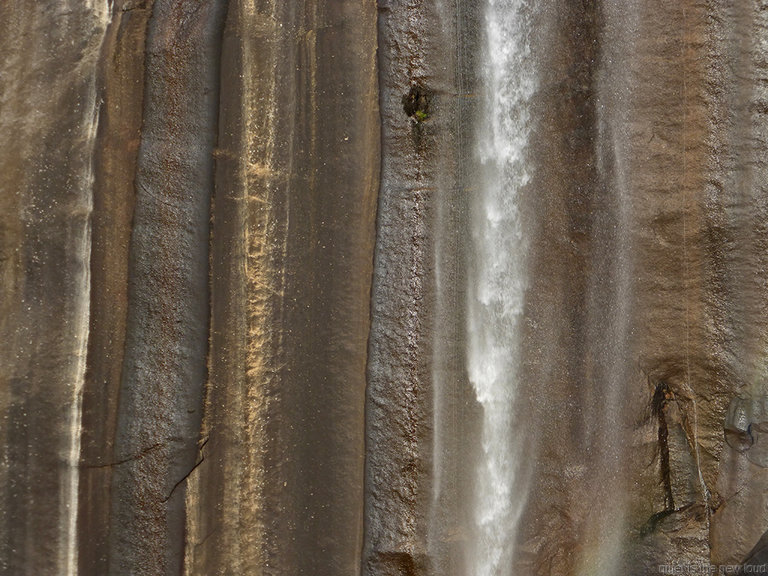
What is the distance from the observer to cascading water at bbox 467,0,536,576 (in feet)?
12.5

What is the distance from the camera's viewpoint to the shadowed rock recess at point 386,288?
141 inches

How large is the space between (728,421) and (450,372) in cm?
156

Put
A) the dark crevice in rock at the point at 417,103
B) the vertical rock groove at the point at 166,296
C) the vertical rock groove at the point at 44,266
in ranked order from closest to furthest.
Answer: the vertical rock groove at the point at 44,266 → the vertical rock groove at the point at 166,296 → the dark crevice in rock at the point at 417,103

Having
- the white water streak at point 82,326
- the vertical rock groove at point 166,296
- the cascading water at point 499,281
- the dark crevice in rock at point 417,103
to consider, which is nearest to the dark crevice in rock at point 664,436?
the cascading water at point 499,281

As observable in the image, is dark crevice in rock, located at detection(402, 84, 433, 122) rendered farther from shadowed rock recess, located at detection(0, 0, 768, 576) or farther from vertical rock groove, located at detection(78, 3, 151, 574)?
vertical rock groove, located at detection(78, 3, 151, 574)

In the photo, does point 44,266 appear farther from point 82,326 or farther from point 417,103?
point 417,103

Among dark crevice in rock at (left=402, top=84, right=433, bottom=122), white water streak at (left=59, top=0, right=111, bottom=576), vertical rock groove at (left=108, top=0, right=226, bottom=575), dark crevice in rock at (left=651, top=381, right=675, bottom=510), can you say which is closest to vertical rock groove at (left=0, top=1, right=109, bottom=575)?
white water streak at (left=59, top=0, right=111, bottom=576)

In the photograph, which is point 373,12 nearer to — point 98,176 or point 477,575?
point 98,176

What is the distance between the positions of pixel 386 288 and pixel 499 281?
648 millimetres

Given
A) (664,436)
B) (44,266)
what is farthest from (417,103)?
(664,436)

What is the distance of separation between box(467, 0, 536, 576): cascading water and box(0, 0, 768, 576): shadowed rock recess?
16mm

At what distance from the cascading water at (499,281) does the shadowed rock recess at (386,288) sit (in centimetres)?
2

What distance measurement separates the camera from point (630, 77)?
3.71 m

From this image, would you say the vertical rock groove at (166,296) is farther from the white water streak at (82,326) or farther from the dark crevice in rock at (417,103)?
the dark crevice in rock at (417,103)
